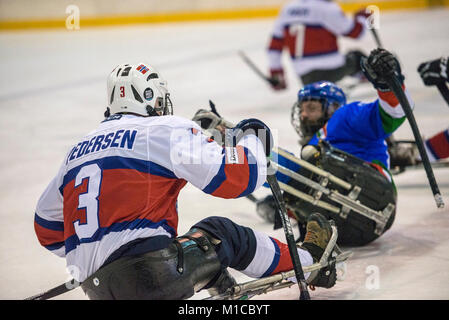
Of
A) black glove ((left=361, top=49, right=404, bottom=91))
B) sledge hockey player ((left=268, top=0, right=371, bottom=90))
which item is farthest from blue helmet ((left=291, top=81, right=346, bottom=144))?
sledge hockey player ((left=268, top=0, right=371, bottom=90))

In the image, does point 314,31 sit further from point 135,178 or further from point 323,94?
point 135,178

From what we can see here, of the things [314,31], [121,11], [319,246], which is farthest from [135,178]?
[121,11]

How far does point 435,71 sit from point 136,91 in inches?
84.5

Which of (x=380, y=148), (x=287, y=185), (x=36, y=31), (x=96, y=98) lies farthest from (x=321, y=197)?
(x=36, y=31)

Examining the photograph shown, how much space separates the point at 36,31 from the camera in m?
14.2

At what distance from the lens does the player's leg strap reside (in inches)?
101

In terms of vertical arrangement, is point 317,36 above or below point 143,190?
above

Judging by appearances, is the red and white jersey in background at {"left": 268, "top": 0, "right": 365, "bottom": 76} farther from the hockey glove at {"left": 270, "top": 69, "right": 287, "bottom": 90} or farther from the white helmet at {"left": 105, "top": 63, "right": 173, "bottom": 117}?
the white helmet at {"left": 105, "top": 63, "right": 173, "bottom": 117}

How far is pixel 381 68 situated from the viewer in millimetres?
3584

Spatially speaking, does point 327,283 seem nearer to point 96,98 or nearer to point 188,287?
point 188,287
